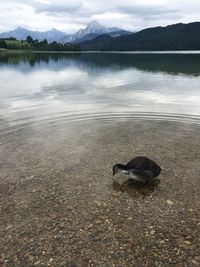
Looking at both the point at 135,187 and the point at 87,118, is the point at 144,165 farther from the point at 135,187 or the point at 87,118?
the point at 87,118

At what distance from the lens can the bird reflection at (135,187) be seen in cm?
1407

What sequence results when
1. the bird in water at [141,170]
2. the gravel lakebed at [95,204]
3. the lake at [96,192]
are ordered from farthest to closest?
the bird in water at [141,170]
the lake at [96,192]
the gravel lakebed at [95,204]

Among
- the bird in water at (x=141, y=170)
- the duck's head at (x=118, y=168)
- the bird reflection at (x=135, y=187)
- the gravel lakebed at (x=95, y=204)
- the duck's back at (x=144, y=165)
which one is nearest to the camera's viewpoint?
the gravel lakebed at (x=95, y=204)

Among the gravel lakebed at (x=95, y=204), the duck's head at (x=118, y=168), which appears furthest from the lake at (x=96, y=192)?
the duck's head at (x=118, y=168)

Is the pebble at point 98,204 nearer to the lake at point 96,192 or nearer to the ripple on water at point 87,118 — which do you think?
the lake at point 96,192

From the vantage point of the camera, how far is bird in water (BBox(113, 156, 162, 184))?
14.4 meters

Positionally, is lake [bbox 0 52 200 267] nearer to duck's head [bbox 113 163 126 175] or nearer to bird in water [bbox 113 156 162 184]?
bird in water [bbox 113 156 162 184]

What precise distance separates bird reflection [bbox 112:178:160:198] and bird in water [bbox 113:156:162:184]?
0.92 ft

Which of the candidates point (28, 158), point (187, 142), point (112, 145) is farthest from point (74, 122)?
point (187, 142)

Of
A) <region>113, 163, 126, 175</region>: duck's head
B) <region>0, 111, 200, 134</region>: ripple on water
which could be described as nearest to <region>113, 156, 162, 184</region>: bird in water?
<region>113, 163, 126, 175</region>: duck's head

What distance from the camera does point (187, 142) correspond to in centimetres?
2070

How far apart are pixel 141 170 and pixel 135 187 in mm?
973

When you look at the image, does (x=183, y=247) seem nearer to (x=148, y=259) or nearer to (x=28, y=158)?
(x=148, y=259)

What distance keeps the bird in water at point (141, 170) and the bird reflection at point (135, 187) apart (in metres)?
0.28
